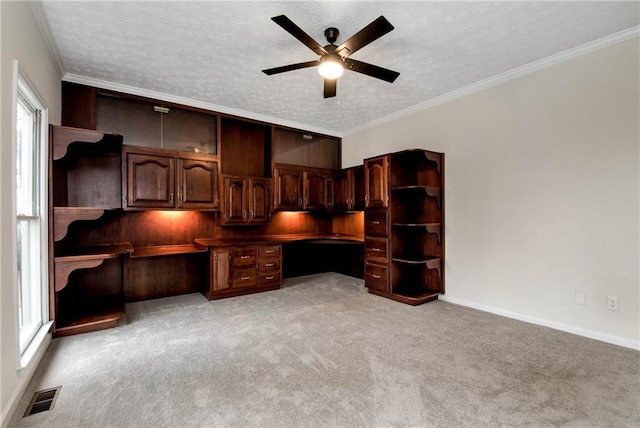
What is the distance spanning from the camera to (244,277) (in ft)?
13.3

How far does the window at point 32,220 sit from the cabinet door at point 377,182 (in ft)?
11.5

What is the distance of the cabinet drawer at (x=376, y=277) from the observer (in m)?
3.95

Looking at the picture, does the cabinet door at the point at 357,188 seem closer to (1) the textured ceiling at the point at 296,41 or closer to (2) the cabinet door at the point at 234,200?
(1) the textured ceiling at the point at 296,41

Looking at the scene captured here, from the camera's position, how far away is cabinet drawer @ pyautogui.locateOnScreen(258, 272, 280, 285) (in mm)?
4203

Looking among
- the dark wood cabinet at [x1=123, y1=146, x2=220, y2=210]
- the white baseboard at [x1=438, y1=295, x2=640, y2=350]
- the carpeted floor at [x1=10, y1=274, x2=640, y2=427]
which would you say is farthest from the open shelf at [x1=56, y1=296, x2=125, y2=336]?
the white baseboard at [x1=438, y1=295, x2=640, y2=350]

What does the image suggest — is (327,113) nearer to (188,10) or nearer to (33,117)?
(188,10)

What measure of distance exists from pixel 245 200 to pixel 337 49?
2658 mm

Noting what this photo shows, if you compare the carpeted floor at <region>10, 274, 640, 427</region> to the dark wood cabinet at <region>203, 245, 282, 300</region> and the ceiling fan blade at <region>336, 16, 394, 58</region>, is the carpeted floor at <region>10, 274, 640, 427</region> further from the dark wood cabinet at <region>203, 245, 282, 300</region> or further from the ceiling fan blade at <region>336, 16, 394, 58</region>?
the ceiling fan blade at <region>336, 16, 394, 58</region>

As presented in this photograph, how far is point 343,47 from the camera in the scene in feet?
7.48

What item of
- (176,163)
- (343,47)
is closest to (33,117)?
(176,163)

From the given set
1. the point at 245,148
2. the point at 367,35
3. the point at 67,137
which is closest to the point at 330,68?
the point at 367,35

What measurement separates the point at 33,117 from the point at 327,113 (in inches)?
133

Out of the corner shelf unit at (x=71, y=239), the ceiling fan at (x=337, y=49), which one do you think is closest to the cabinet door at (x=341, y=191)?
the ceiling fan at (x=337, y=49)

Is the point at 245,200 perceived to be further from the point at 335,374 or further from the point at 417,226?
the point at 335,374
